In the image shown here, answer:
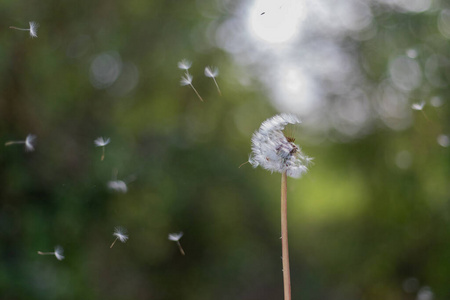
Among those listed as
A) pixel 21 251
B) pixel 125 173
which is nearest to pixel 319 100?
pixel 125 173

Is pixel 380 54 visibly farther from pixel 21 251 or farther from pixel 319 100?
pixel 21 251

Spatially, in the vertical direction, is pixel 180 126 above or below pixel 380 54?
below

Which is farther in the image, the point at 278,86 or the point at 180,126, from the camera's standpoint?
the point at 278,86

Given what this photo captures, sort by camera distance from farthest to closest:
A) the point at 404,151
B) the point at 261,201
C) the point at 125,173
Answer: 1. the point at 261,201
2. the point at 404,151
3. the point at 125,173

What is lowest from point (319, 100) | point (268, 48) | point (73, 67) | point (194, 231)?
point (194, 231)

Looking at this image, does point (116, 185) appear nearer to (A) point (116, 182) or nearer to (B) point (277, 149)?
(A) point (116, 182)

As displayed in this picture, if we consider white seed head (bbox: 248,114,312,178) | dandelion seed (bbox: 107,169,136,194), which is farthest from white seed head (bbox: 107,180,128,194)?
white seed head (bbox: 248,114,312,178)

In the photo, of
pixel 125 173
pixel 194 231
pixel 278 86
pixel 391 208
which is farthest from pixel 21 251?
pixel 391 208

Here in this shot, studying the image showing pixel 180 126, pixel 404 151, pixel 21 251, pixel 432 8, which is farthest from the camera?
pixel 404 151
